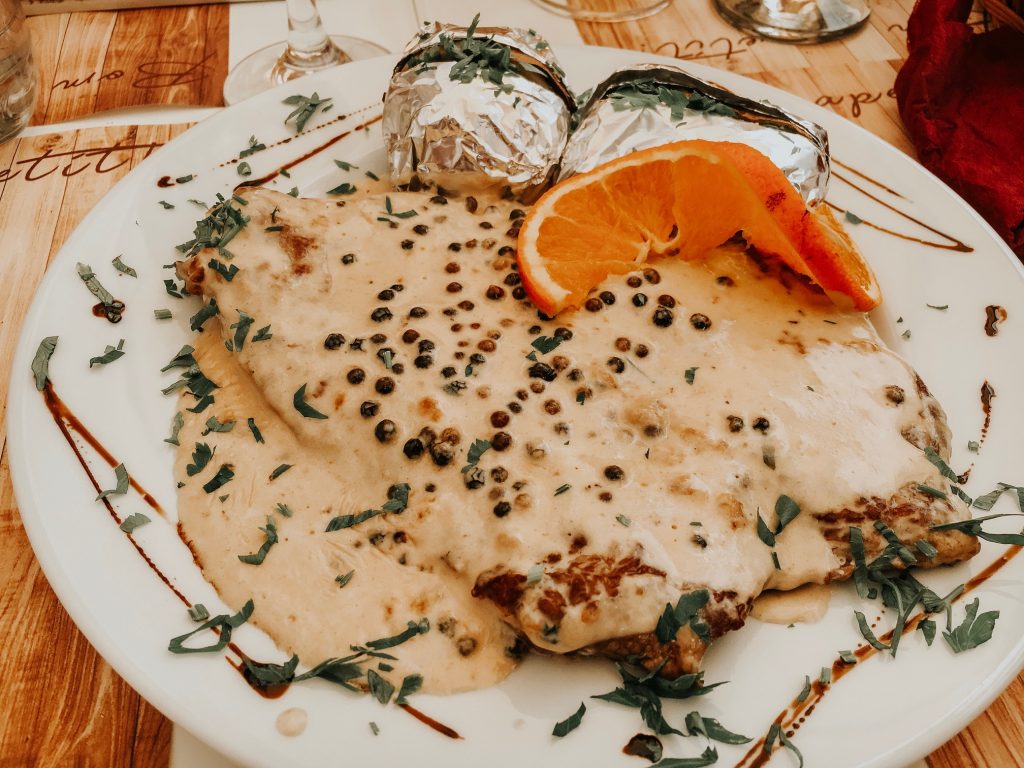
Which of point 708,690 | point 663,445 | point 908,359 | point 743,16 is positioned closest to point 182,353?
point 663,445

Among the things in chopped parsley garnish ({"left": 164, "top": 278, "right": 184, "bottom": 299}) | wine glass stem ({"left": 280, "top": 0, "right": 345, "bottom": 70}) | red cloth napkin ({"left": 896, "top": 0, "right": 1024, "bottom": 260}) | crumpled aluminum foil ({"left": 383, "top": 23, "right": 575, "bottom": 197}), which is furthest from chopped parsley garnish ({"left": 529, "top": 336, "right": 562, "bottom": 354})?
wine glass stem ({"left": 280, "top": 0, "right": 345, "bottom": 70})

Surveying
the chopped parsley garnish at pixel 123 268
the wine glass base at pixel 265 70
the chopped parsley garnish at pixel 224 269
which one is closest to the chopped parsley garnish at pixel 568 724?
the chopped parsley garnish at pixel 224 269

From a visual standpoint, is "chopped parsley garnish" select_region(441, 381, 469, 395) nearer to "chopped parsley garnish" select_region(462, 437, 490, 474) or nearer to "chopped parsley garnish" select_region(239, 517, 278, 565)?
"chopped parsley garnish" select_region(462, 437, 490, 474)

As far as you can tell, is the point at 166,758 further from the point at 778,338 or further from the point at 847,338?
the point at 847,338

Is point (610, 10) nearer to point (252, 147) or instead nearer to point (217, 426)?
point (252, 147)

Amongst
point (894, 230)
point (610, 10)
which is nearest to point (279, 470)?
point (894, 230)

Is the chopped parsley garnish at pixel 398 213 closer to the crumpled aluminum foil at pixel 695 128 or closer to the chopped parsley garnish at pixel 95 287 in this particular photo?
the crumpled aluminum foil at pixel 695 128
